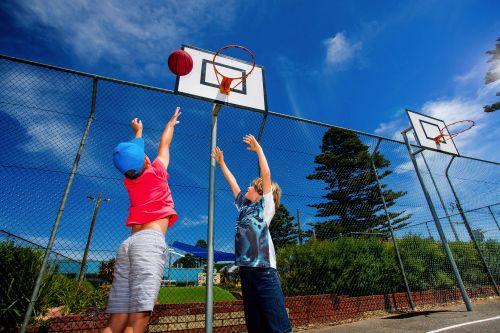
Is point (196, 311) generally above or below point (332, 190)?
below

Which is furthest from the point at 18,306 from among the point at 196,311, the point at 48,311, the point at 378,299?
the point at 378,299

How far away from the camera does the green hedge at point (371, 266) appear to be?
5.55 meters

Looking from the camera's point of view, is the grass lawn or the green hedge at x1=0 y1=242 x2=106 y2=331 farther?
the grass lawn

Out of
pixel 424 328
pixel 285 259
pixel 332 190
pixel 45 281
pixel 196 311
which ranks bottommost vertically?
pixel 424 328

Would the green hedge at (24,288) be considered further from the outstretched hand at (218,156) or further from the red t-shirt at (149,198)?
the outstretched hand at (218,156)

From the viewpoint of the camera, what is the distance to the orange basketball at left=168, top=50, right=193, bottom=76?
3.86m

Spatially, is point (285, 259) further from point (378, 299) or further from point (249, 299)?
point (249, 299)

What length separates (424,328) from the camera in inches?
151

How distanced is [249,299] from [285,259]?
187 inches

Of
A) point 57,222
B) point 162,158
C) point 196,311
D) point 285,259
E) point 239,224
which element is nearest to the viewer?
point 239,224

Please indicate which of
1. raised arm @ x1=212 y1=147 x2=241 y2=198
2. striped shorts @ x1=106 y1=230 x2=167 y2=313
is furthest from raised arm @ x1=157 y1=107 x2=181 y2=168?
striped shorts @ x1=106 y1=230 x2=167 y2=313

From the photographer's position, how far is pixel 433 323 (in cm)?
413

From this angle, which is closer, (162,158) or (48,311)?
(162,158)

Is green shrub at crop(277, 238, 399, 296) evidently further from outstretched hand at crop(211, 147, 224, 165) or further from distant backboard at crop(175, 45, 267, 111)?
outstretched hand at crop(211, 147, 224, 165)
